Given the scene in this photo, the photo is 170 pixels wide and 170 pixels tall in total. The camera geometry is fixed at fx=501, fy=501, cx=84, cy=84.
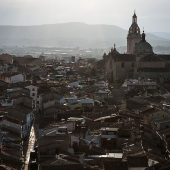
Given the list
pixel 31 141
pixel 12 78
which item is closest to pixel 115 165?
pixel 31 141

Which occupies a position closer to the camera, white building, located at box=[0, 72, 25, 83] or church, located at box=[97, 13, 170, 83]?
white building, located at box=[0, 72, 25, 83]

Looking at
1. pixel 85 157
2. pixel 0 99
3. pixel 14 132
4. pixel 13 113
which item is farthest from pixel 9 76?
pixel 85 157

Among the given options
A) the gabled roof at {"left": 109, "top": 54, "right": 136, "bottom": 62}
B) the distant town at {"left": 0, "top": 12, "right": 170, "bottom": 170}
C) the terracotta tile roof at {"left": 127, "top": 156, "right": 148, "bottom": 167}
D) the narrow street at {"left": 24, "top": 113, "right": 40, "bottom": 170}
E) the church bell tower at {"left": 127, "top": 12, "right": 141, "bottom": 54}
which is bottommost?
the narrow street at {"left": 24, "top": 113, "right": 40, "bottom": 170}

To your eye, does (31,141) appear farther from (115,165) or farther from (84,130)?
(115,165)

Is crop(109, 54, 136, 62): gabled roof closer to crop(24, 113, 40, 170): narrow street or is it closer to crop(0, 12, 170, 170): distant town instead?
crop(0, 12, 170, 170): distant town

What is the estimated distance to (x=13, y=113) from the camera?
2694cm

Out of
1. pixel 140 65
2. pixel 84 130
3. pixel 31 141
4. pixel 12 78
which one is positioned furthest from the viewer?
pixel 140 65

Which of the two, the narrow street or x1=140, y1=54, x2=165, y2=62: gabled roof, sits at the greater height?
x1=140, y1=54, x2=165, y2=62: gabled roof

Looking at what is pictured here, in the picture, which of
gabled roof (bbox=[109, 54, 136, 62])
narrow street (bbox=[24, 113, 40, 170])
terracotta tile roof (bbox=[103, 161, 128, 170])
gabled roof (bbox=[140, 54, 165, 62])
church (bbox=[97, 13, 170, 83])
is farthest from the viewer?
gabled roof (bbox=[109, 54, 136, 62])

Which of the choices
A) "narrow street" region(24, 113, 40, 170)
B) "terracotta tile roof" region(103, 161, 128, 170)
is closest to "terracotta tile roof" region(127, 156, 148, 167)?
"terracotta tile roof" region(103, 161, 128, 170)

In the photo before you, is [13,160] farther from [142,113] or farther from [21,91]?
[21,91]

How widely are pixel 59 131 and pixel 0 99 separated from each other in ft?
39.8

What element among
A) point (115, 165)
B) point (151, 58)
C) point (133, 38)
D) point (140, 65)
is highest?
point (133, 38)

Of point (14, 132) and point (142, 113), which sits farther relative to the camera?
point (142, 113)
